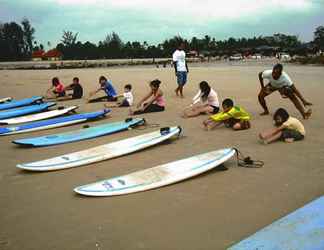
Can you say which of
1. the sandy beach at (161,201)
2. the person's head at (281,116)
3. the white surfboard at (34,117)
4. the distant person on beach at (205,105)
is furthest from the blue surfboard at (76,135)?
the person's head at (281,116)

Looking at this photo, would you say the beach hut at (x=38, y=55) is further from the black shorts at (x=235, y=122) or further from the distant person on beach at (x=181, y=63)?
the black shorts at (x=235, y=122)

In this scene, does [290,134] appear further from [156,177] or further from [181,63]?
[181,63]

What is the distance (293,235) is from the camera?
307 cm

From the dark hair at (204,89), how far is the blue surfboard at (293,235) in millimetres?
5305

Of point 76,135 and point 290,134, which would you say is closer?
point 290,134

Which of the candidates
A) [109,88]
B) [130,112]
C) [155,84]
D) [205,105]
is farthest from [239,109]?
[109,88]

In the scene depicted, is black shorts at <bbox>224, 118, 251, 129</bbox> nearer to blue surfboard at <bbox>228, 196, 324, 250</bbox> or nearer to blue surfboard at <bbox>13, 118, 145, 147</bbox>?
blue surfboard at <bbox>13, 118, 145, 147</bbox>

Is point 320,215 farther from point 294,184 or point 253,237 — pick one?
point 294,184

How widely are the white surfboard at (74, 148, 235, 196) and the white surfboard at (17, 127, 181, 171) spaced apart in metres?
1.03

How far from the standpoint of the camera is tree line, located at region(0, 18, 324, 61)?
255 feet

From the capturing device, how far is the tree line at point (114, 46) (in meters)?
77.6

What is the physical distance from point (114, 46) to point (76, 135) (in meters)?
80.9

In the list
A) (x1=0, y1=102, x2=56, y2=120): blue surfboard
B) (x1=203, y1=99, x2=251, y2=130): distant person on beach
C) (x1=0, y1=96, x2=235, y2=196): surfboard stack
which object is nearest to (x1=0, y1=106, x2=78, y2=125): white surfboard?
(x1=0, y1=96, x2=235, y2=196): surfboard stack

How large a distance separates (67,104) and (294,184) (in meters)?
9.06
